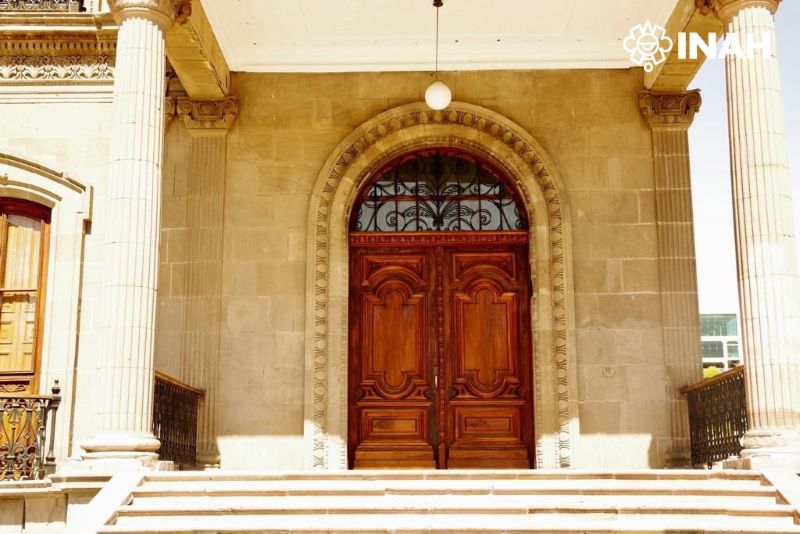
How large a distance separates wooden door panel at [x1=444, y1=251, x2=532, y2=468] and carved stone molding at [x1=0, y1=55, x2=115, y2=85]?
5038mm

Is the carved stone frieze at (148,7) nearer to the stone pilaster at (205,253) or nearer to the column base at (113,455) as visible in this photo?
the stone pilaster at (205,253)

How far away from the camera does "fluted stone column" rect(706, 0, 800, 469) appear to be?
8664 mm

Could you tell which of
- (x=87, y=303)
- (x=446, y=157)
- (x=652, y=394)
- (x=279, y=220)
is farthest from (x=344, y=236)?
(x=652, y=394)

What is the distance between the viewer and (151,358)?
906 centimetres

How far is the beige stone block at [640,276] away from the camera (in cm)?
1177

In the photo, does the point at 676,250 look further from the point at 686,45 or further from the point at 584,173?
the point at 686,45

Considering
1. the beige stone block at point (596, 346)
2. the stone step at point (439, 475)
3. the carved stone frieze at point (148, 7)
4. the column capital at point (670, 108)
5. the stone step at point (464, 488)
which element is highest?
the carved stone frieze at point (148, 7)

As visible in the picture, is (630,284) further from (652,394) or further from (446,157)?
(446,157)

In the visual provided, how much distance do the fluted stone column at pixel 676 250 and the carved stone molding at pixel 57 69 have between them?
6.80 metres

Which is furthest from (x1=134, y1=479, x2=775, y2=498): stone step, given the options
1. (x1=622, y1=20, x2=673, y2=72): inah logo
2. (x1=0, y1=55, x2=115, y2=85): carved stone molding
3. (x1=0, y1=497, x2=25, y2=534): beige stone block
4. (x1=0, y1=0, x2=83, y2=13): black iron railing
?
(x1=0, y1=0, x2=83, y2=13): black iron railing

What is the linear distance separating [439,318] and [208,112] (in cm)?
395

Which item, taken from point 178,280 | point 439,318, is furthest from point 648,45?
point 178,280

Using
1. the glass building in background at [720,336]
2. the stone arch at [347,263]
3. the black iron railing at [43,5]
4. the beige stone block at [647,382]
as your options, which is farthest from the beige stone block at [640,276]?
the glass building in background at [720,336]

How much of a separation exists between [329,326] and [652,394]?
3.96 m
